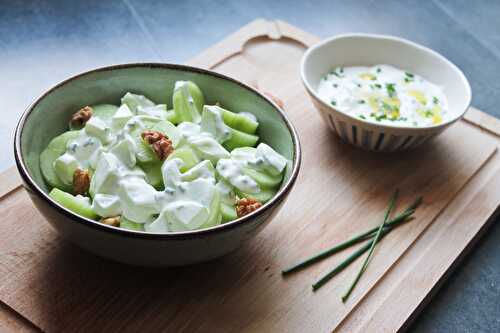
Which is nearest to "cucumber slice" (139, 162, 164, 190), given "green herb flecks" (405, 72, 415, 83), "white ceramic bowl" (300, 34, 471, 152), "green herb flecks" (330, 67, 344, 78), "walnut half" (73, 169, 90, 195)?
"walnut half" (73, 169, 90, 195)

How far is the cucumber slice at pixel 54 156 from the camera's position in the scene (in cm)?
148

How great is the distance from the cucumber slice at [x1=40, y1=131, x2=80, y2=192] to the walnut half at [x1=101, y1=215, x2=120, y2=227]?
6.8 inches

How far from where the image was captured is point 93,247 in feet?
4.39

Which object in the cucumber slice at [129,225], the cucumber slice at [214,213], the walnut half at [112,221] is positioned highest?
the walnut half at [112,221]

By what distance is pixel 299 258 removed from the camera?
1582 millimetres

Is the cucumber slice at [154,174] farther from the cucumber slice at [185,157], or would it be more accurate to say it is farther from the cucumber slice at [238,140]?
the cucumber slice at [238,140]

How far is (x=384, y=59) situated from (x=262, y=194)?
0.95m

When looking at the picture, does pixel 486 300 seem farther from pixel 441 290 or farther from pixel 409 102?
pixel 409 102

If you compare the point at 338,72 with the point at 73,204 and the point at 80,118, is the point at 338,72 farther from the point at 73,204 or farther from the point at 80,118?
the point at 73,204

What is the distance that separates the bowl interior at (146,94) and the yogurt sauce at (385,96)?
13.1 inches

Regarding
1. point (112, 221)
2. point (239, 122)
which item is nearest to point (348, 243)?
point (239, 122)

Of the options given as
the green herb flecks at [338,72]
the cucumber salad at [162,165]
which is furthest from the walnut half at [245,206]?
the green herb flecks at [338,72]

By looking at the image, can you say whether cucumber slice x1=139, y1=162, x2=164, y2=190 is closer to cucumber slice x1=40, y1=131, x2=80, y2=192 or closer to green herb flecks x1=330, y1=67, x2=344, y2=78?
cucumber slice x1=40, y1=131, x2=80, y2=192

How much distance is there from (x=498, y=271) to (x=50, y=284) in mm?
1205
